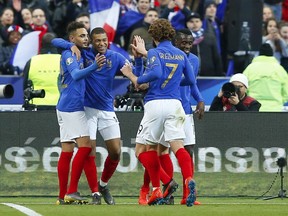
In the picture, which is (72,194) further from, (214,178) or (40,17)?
(40,17)

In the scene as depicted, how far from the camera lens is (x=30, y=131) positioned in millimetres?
19234

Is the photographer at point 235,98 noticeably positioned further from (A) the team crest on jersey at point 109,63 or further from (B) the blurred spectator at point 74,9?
(B) the blurred spectator at point 74,9

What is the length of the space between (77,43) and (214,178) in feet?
11.8

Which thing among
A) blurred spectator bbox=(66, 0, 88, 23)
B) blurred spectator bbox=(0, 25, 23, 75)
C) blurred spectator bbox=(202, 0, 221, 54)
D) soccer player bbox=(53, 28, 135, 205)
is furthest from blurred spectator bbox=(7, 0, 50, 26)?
soccer player bbox=(53, 28, 135, 205)

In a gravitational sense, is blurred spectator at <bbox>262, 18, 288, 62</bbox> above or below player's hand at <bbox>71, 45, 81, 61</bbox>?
below

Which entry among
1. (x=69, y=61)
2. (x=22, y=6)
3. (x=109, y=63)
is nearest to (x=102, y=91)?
(x=109, y=63)

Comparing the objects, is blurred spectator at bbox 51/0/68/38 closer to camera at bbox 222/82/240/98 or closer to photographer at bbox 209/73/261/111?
photographer at bbox 209/73/261/111

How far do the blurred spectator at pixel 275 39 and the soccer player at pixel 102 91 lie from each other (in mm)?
7822

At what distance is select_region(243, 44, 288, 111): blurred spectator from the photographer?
61 cm

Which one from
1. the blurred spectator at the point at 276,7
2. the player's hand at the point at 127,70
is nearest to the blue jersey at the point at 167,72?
the player's hand at the point at 127,70

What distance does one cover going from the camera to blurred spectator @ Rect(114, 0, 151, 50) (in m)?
24.8

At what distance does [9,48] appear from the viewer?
2398cm

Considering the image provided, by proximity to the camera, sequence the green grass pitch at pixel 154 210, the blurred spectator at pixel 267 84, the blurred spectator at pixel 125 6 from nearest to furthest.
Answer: the green grass pitch at pixel 154 210 → the blurred spectator at pixel 267 84 → the blurred spectator at pixel 125 6

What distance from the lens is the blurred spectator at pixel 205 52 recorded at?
23891 millimetres
